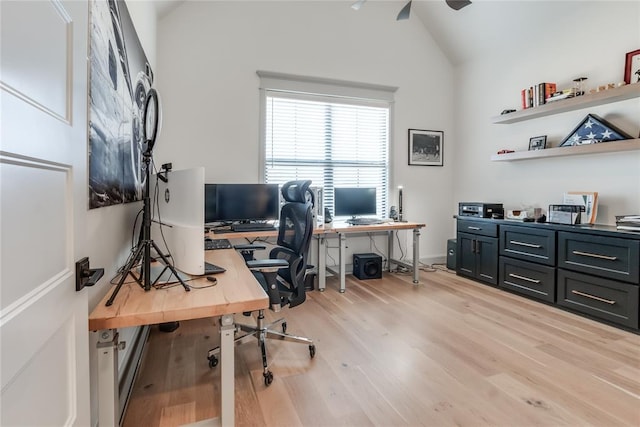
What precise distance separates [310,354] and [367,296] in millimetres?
1451

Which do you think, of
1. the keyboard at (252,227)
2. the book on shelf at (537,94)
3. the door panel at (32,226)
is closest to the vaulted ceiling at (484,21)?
the book on shelf at (537,94)

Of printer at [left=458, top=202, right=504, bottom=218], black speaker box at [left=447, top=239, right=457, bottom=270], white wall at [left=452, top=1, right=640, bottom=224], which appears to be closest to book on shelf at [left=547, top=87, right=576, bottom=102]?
white wall at [left=452, top=1, right=640, bottom=224]

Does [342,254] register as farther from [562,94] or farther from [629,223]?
[562,94]

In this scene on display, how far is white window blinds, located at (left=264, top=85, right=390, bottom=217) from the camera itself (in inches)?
164

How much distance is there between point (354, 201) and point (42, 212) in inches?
147

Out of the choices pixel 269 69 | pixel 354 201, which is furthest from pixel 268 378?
pixel 269 69

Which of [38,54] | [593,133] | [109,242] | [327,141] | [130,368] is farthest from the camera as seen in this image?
[327,141]

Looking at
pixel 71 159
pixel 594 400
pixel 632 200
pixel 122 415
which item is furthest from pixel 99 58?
pixel 632 200

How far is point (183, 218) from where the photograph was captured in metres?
1.41

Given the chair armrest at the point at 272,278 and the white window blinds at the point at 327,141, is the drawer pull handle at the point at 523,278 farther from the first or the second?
the chair armrest at the point at 272,278

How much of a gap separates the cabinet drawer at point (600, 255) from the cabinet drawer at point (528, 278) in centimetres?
19

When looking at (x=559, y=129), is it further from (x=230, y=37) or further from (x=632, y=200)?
(x=230, y=37)

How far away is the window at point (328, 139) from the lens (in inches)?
164

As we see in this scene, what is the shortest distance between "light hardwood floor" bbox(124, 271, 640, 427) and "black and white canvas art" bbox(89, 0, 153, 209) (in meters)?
1.15
